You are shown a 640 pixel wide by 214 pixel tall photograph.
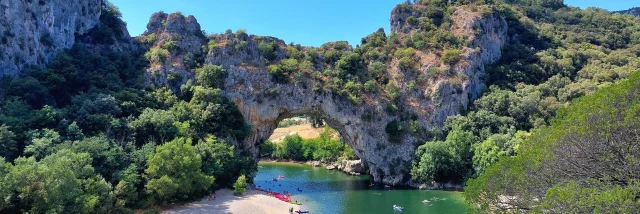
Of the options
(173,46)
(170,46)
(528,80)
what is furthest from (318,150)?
(528,80)

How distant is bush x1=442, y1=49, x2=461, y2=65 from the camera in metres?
63.2

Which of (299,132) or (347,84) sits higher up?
(347,84)

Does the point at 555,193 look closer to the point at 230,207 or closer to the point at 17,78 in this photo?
the point at 230,207

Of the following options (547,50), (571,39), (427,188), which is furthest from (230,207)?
(571,39)

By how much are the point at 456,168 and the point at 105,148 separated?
40299mm

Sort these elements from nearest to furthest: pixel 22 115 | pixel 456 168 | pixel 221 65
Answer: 1. pixel 22 115
2. pixel 456 168
3. pixel 221 65

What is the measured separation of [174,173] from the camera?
38.2 meters

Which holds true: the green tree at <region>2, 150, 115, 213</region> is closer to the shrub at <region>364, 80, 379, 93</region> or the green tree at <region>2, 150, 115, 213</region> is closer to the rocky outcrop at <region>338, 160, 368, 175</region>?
the shrub at <region>364, 80, 379, 93</region>

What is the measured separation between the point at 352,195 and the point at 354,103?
1454 centimetres

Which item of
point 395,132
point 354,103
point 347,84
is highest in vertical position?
point 347,84

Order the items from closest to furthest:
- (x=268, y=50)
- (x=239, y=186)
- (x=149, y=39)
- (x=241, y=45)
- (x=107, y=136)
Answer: (x=107, y=136) < (x=239, y=186) < (x=241, y=45) < (x=268, y=50) < (x=149, y=39)

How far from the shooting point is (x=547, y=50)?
7225 cm

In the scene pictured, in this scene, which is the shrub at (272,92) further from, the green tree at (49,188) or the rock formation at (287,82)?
the green tree at (49,188)

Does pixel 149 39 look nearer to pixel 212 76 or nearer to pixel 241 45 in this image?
pixel 241 45
